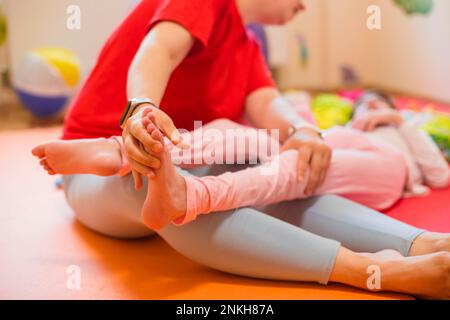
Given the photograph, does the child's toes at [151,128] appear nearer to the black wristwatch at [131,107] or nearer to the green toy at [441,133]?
the black wristwatch at [131,107]

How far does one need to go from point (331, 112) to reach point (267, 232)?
3.46 ft

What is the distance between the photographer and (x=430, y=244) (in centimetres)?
92

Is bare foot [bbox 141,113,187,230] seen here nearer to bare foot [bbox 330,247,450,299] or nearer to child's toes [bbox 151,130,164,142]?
child's toes [bbox 151,130,164,142]

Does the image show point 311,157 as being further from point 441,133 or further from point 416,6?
point 416,6

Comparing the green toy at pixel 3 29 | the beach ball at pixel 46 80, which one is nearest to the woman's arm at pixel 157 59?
the beach ball at pixel 46 80

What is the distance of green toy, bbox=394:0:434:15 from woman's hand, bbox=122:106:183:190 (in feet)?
6.87

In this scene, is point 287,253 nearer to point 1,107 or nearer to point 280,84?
point 1,107

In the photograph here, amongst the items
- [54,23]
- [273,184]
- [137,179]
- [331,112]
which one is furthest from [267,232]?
[54,23]

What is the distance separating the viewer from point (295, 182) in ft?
3.38

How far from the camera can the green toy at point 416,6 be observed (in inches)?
99.7

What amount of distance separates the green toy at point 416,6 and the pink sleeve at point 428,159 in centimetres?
133

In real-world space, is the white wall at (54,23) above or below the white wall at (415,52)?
above

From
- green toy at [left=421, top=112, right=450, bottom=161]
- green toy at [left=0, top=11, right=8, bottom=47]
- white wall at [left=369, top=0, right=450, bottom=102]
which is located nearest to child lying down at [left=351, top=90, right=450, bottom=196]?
green toy at [left=421, top=112, right=450, bottom=161]

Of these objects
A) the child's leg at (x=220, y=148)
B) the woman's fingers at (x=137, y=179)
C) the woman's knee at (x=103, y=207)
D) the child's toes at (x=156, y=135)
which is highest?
the child's toes at (x=156, y=135)
